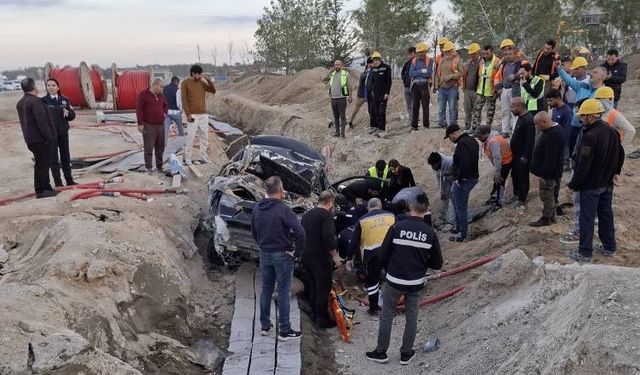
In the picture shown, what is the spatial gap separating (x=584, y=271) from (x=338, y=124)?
995 centimetres

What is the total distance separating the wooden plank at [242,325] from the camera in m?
5.59

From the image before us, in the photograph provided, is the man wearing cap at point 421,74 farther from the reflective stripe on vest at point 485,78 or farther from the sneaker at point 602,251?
the sneaker at point 602,251

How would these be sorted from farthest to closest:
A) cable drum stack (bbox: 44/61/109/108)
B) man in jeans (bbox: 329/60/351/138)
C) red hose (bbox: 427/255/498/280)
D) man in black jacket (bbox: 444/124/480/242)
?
cable drum stack (bbox: 44/61/109/108), man in jeans (bbox: 329/60/351/138), man in black jacket (bbox: 444/124/480/242), red hose (bbox: 427/255/498/280)

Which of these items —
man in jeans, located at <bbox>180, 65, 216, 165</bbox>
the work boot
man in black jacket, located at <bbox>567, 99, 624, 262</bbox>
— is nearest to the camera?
man in black jacket, located at <bbox>567, 99, 624, 262</bbox>

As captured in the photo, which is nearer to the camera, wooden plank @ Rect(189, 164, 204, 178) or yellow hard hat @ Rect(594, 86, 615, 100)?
yellow hard hat @ Rect(594, 86, 615, 100)

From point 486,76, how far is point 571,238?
4586mm

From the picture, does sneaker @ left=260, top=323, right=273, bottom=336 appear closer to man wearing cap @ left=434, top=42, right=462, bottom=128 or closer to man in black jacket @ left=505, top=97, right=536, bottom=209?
man in black jacket @ left=505, top=97, right=536, bottom=209

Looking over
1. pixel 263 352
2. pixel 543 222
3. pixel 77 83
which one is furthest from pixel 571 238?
pixel 77 83

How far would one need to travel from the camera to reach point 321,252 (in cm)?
640

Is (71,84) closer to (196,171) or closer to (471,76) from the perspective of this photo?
(196,171)

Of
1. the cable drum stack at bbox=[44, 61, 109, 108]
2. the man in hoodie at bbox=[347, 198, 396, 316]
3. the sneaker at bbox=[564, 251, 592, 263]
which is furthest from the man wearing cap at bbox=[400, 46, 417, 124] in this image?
the cable drum stack at bbox=[44, 61, 109, 108]

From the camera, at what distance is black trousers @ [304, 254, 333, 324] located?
254 inches

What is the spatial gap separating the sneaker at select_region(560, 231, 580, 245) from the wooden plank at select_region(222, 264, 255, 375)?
4.19m

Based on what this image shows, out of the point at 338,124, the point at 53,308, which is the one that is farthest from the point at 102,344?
the point at 338,124
